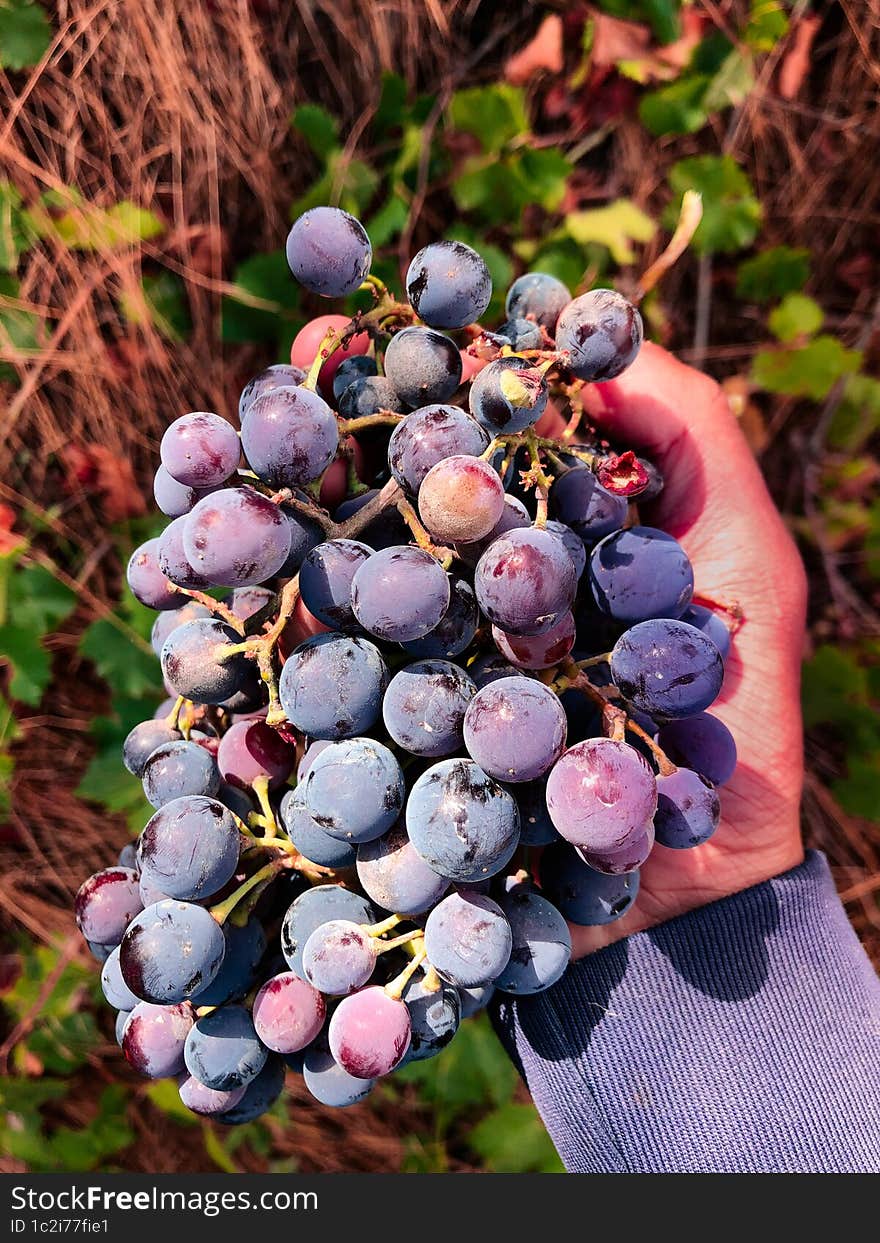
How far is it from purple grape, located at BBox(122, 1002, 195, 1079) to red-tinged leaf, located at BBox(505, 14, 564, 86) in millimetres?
2355

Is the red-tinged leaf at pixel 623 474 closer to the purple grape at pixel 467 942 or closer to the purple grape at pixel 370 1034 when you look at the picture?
the purple grape at pixel 467 942

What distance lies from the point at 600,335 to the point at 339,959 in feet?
3.05

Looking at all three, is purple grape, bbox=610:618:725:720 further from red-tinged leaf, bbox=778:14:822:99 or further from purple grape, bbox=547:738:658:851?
red-tinged leaf, bbox=778:14:822:99

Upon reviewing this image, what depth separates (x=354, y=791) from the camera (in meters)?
1.05

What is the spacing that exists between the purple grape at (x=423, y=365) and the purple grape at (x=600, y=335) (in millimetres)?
169

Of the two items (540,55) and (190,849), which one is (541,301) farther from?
(540,55)

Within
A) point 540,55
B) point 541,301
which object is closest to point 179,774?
point 541,301

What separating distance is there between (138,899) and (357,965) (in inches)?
15.5

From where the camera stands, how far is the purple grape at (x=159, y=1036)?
122cm

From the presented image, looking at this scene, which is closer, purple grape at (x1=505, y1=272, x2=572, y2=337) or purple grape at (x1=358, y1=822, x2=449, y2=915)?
purple grape at (x1=358, y1=822, x2=449, y2=915)

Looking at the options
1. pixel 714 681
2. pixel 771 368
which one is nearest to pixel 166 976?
Result: pixel 714 681

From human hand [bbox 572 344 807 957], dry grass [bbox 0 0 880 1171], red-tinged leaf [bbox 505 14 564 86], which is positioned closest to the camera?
human hand [bbox 572 344 807 957]

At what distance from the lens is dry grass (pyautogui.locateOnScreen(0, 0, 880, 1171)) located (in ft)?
7.02

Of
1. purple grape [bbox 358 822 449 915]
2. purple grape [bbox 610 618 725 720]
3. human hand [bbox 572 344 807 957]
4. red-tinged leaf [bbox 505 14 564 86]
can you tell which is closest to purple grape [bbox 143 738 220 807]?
purple grape [bbox 358 822 449 915]
